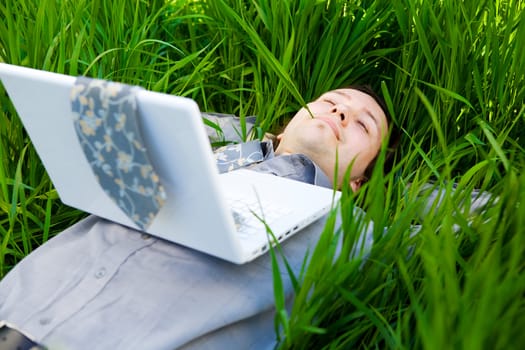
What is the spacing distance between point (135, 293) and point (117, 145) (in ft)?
0.84

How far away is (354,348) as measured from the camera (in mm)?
916

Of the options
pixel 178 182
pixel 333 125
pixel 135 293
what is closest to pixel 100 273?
pixel 135 293

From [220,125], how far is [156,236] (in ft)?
2.12

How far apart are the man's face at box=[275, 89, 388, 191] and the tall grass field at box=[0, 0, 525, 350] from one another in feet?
0.25

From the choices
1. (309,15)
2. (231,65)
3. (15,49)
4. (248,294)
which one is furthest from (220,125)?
(248,294)

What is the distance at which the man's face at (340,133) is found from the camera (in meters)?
1.38

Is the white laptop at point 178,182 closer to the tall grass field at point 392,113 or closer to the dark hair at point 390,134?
the tall grass field at point 392,113

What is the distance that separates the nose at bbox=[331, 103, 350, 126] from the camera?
1449mm

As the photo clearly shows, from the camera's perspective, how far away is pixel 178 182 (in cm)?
84

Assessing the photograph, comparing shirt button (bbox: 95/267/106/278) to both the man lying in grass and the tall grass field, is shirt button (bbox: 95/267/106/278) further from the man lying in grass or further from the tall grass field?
the tall grass field

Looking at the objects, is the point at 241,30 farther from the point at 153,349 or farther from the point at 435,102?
the point at 153,349

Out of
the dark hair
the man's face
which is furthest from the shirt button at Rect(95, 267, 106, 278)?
the dark hair

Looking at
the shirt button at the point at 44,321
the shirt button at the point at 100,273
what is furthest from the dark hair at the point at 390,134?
the shirt button at the point at 44,321

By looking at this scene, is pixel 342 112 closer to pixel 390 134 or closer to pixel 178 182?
pixel 390 134
